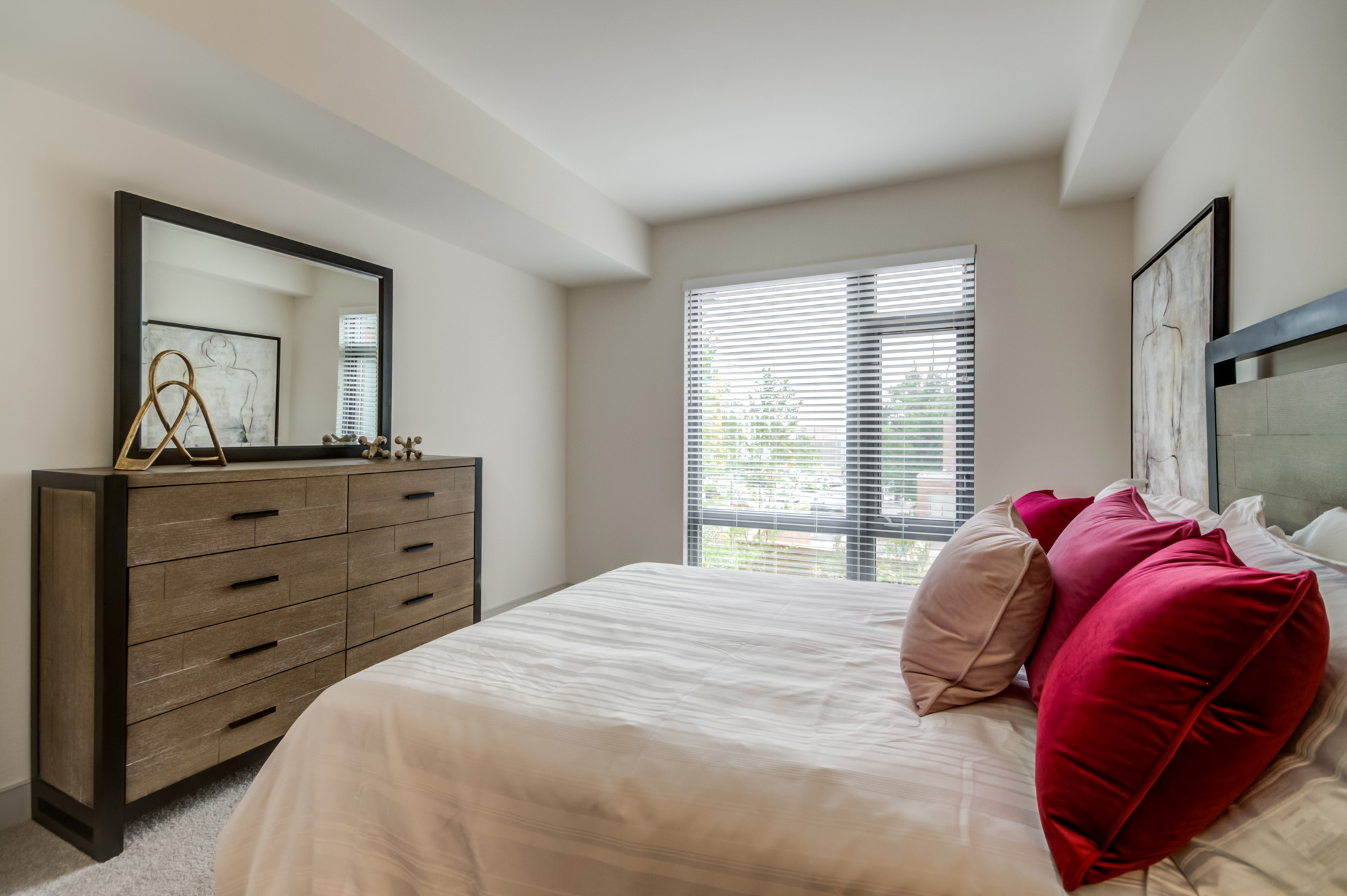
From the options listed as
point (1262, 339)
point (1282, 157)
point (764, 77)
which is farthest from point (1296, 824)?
point (764, 77)

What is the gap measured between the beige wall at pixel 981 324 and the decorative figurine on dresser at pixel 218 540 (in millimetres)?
1577

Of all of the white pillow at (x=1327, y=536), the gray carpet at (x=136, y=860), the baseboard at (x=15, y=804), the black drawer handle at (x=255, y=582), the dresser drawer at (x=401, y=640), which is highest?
the white pillow at (x=1327, y=536)

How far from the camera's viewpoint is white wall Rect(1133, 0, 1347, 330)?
4.56ft

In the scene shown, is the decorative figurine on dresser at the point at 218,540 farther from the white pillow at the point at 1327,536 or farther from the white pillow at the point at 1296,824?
the white pillow at the point at 1327,536

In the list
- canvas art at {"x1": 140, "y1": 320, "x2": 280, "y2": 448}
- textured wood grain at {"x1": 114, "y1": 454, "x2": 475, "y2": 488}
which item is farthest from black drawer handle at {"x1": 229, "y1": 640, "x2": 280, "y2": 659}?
canvas art at {"x1": 140, "y1": 320, "x2": 280, "y2": 448}

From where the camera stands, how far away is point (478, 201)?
2.92m

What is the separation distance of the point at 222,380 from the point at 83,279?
1.66 feet

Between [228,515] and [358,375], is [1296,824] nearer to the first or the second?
[228,515]

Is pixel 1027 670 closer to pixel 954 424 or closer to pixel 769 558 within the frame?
pixel 954 424

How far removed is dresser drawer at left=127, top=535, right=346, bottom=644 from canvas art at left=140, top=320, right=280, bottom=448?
57 centimetres

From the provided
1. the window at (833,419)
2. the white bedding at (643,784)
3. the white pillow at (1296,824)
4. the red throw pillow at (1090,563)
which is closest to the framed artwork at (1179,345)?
the window at (833,419)

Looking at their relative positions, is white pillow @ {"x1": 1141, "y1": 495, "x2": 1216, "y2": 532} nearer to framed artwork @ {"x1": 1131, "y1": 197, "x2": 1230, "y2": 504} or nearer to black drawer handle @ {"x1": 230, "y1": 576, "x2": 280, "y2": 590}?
framed artwork @ {"x1": 1131, "y1": 197, "x2": 1230, "y2": 504}

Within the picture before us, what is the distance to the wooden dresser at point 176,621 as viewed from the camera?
69.2 inches

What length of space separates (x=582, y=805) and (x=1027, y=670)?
0.93m
